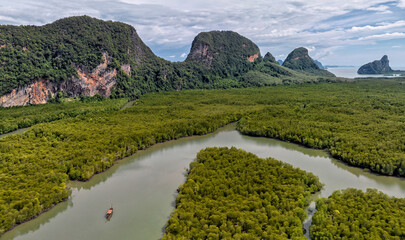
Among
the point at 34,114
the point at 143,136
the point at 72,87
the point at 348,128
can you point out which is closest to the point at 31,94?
the point at 72,87

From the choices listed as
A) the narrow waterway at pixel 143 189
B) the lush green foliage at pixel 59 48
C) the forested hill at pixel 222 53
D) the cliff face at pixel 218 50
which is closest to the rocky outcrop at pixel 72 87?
the lush green foliage at pixel 59 48

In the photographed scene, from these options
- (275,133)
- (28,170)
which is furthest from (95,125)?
(275,133)

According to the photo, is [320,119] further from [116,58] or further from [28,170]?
[116,58]

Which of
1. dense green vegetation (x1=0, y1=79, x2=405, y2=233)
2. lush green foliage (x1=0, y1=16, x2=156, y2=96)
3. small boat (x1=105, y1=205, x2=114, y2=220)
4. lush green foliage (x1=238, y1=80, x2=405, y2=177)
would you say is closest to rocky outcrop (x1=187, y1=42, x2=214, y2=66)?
lush green foliage (x1=0, y1=16, x2=156, y2=96)

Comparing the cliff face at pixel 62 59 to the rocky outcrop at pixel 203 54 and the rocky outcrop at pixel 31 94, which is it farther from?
the rocky outcrop at pixel 203 54

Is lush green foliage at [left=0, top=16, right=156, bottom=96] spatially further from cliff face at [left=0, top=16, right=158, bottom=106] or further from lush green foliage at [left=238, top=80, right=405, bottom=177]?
lush green foliage at [left=238, top=80, right=405, bottom=177]
